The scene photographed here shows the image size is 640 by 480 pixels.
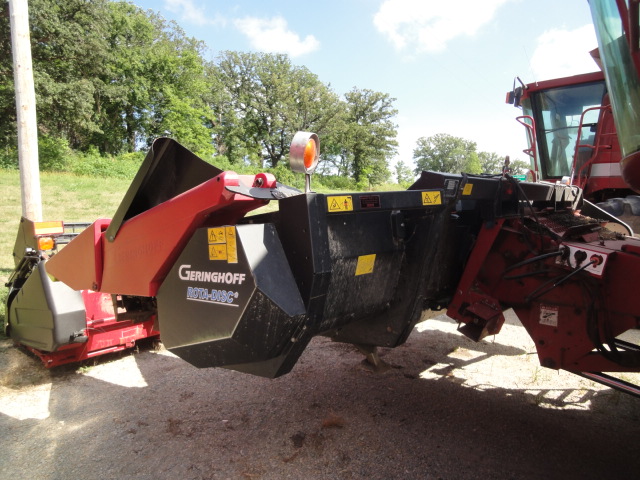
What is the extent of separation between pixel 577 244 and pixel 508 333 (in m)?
2.69

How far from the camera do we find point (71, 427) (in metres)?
2.71

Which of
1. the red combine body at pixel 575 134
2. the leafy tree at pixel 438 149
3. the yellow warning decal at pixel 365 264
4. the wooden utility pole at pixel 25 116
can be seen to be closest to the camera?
the yellow warning decal at pixel 365 264

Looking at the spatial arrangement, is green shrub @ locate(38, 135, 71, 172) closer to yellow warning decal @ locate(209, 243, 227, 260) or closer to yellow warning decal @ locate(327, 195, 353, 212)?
yellow warning decal @ locate(209, 243, 227, 260)

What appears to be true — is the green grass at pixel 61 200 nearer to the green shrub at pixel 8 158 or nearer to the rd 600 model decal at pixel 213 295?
the green shrub at pixel 8 158

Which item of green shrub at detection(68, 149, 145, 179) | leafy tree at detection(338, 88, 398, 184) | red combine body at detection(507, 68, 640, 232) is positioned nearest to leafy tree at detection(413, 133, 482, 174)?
leafy tree at detection(338, 88, 398, 184)

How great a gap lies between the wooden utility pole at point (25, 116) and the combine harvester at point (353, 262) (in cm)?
339

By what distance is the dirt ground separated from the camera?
2.27m

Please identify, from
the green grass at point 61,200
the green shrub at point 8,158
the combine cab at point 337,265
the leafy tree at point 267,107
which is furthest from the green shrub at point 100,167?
the combine cab at point 337,265

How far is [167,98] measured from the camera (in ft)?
104

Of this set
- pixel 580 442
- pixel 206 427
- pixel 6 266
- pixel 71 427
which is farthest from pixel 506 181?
pixel 6 266

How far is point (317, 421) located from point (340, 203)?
Answer: 1.60 m

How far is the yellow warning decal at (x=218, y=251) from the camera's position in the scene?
168cm

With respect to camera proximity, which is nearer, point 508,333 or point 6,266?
point 508,333

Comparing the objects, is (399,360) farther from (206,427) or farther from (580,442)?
(206,427)
